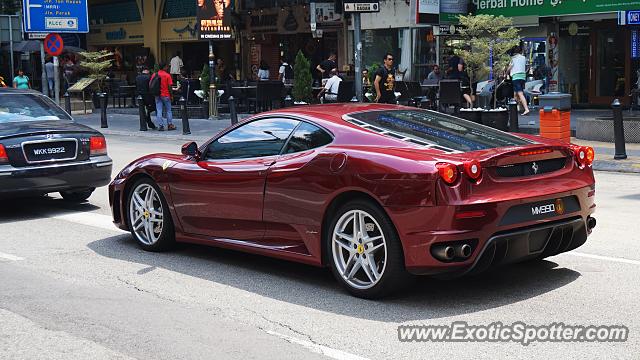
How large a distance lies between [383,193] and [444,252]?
0.59m

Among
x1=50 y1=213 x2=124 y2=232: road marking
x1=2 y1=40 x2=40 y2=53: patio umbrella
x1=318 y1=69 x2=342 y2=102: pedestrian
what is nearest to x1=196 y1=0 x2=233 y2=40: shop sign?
x1=318 y1=69 x2=342 y2=102: pedestrian

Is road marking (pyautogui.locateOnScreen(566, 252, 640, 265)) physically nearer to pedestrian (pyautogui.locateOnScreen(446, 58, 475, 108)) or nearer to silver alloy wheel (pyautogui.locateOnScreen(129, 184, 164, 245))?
silver alloy wheel (pyautogui.locateOnScreen(129, 184, 164, 245))

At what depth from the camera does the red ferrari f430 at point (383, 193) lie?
238 inches

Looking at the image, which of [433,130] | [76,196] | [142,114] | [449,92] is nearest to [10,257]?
[76,196]

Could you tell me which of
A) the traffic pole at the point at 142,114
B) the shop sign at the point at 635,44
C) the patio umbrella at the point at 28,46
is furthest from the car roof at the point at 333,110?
the patio umbrella at the point at 28,46

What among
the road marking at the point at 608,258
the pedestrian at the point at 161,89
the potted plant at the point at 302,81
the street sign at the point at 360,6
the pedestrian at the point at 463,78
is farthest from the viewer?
the potted plant at the point at 302,81

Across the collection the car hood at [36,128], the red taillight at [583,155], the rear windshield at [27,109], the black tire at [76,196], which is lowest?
the black tire at [76,196]

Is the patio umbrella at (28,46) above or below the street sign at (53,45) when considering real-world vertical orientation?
above

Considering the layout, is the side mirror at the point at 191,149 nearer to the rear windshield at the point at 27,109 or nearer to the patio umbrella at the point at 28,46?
the rear windshield at the point at 27,109

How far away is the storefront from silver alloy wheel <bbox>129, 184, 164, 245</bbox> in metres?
21.2

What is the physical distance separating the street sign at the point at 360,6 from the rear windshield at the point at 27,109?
273 inches

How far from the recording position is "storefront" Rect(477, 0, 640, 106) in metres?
27.6

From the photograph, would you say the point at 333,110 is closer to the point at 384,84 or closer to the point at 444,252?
the point at 444,252

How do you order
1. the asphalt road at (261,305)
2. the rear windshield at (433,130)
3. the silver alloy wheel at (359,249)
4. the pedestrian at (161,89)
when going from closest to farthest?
the asphalt road at (261,305) → the silver alloy wheel at (359,249) → the rear windshield at (433,130) → the pedestrian at (161,89)
